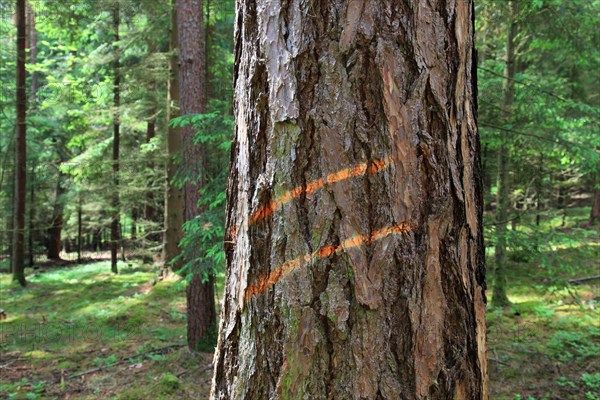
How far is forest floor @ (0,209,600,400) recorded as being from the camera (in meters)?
5.00

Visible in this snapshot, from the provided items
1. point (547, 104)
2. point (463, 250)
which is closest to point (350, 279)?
point (463, 250)

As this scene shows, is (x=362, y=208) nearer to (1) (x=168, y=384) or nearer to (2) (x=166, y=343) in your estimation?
(1) (x=168, y=384)

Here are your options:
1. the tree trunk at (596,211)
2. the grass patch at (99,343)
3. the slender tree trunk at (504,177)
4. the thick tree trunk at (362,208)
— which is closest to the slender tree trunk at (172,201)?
the grass patch at (99,343)

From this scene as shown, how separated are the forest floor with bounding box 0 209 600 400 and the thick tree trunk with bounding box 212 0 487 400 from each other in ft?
13.8

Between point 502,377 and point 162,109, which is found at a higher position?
point 162,109

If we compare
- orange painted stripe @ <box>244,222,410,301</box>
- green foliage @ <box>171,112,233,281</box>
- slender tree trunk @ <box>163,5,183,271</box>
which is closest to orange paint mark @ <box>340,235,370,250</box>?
orange painted stripe @ <box>244,222,410,301</box>

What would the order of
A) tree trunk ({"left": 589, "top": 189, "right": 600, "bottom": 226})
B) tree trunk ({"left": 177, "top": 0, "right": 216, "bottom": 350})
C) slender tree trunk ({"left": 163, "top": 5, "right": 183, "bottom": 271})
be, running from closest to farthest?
tree trunk ({"left": 177, "top": 0, "right": 216, "bottom": 350}) → slender tree trunk ({"left": 163, "top": 5, "right": 183, "bottom": 271}) → tree trunk ({"left": 589, "top": 189, "right": 600, "bottom": 226})

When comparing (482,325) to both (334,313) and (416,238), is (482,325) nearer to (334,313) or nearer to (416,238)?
(416,238)

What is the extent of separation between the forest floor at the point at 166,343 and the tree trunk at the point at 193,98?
13.2 inches

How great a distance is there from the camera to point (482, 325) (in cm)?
121

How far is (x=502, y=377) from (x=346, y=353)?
15.9ft

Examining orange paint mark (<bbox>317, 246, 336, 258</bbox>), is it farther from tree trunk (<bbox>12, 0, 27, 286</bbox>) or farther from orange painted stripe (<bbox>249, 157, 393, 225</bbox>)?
tree trunk (<bbox>12, 0, 27, 286</bbox>)

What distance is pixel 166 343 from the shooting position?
6.87m

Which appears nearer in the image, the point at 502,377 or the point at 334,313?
the point at 334,313
